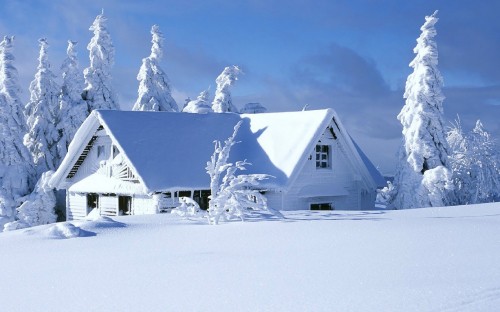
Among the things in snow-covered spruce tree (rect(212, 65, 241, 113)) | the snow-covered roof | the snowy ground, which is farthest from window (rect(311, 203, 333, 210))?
snow-covered spruce tree (rect(212, 65, 241, 113))

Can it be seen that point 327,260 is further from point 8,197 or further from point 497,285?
point 8,197

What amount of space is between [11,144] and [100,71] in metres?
9.68

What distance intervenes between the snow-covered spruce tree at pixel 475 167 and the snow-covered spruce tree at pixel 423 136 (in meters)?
2.35

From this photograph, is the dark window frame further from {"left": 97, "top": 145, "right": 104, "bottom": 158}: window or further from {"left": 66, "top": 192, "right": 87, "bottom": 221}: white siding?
{"left": 66, "top": 192, "right": 87, "bottom": 221}: white siding

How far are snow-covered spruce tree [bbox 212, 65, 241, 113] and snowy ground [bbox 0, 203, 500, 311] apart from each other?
94.9 feet

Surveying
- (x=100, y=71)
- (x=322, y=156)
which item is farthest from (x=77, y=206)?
(x=100, y=71)

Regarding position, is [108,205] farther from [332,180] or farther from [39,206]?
[332,180]

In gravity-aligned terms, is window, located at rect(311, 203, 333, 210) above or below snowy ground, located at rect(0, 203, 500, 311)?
above

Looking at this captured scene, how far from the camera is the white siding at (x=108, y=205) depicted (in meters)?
26.9

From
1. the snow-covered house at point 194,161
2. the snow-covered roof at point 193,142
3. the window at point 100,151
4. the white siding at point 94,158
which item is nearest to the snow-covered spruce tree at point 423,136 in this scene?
the snow-covered house at point 194,161

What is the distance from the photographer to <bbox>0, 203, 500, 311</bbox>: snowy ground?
7957mm

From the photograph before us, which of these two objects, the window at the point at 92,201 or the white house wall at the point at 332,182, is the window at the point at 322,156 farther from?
the window at the point at 92,201

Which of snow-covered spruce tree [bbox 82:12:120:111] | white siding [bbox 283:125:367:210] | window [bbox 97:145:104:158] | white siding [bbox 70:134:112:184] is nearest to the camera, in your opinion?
white siding [bbox 283:125:367:210]

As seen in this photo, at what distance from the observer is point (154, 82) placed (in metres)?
46.8
